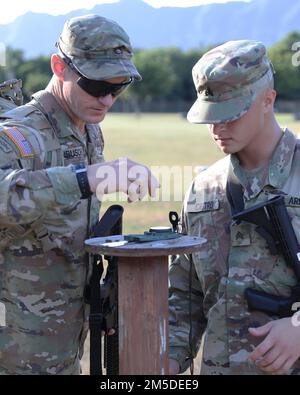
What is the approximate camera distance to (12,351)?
3080 mm

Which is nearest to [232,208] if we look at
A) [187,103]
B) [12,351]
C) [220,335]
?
[220,335]

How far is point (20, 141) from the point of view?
2.71 m

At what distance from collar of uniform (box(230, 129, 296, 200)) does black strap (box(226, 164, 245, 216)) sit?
2 cm

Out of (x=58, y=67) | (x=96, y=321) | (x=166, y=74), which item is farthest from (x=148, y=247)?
(x=166, y=74)

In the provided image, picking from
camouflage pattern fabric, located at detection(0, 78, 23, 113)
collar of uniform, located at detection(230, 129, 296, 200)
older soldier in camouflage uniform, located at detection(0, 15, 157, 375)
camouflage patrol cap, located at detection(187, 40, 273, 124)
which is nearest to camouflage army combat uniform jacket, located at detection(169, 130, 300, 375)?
collar of uniform, located at detection(230, 129, 296, 200)

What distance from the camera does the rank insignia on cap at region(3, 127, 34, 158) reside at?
8.81 feet

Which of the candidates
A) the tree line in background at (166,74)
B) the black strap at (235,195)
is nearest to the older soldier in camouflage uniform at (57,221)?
the black strap at (235,195)

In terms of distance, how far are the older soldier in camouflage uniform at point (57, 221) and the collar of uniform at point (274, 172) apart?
2.14 ft

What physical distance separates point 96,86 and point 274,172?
820mm

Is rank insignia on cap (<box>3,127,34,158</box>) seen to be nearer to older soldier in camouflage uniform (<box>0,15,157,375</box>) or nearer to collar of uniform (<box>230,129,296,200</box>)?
older soldier in camouflage uniform (<box>0,15,157,375</box>)

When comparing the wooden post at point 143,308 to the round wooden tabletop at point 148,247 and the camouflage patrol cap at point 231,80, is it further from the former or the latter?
the camouflage patrol cap at point 231,80

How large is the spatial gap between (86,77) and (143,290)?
1.02 m

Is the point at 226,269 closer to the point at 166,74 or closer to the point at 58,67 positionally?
the point at 58,67
